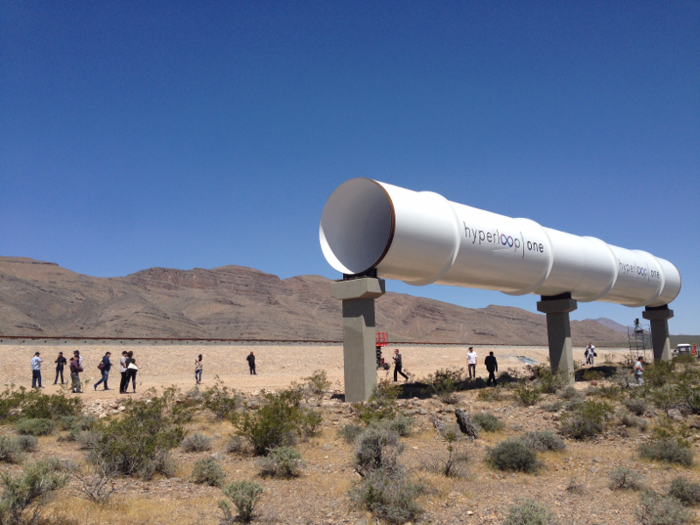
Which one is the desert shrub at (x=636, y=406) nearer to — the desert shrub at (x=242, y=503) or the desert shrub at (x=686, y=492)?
the desert shrub at (x=686, y=492)

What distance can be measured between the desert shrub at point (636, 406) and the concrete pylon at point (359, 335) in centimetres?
618

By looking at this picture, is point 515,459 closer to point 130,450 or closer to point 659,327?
point 130,450

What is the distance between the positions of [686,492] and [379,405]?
290 inches

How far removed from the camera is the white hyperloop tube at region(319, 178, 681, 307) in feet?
46.7

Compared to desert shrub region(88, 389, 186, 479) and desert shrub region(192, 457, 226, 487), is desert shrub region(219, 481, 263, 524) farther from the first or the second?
desert shrub region(88, 389, 186, 479)

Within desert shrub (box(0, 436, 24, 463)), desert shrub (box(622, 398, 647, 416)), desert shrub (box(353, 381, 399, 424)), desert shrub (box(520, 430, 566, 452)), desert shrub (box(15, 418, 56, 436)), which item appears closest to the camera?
desert shrub (box(0, 436, 24, 463))

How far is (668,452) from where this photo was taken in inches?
333

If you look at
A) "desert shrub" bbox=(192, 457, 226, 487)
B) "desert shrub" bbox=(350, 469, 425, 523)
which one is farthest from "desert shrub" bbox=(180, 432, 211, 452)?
"desert shrub" bbox=(350, 469, 425, 523)

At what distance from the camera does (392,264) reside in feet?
46.7

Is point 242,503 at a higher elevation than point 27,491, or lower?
lower

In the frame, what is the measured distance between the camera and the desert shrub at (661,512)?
5.82 metres

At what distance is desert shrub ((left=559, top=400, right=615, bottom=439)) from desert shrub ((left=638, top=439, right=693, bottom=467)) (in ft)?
4.62

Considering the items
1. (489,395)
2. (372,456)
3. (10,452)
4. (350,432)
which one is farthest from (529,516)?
(489,395)

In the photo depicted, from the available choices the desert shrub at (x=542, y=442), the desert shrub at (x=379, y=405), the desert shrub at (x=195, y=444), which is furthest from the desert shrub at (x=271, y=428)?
the desert shrub at (x=542, y=442)
